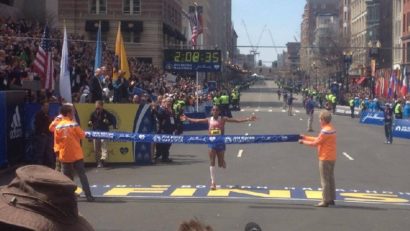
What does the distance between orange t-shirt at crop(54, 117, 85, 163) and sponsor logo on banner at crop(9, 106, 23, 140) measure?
207 inches

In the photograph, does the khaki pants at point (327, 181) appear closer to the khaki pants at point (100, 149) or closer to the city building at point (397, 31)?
the khaki pants at point (100, 149)

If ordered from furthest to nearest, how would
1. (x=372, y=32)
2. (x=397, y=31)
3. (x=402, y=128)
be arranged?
1. (x=372, y=32)
2. (x=397, y=31)
3. (x=402, y=128)

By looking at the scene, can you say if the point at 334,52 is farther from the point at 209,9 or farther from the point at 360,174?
the point at 360,174

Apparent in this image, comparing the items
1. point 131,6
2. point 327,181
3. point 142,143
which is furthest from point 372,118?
point 327,181

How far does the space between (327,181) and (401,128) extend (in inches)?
879

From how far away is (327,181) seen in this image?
12992 mm

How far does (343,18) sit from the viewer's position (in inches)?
5022

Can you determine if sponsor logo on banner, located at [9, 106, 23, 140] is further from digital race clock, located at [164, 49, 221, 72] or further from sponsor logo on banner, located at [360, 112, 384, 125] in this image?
sponsor logo on banner, located at [360, 112, 384, 125]

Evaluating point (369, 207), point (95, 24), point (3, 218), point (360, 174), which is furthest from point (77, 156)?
point (95, 24)

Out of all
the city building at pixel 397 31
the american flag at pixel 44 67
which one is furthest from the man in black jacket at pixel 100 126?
the city building at pixel 397 31

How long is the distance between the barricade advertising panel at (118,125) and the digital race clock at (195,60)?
16.3 metres

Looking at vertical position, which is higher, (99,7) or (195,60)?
(99,7)

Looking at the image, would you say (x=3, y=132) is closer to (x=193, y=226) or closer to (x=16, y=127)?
(x=16, y=127)

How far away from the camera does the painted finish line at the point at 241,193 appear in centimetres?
1392
